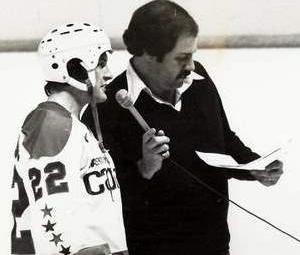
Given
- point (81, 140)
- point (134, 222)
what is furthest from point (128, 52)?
point (134, 222)

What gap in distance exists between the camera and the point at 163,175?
1.65 meters

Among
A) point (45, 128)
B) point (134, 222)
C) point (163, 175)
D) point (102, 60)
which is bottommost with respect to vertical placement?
point (134, 222)

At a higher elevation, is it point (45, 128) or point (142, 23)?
point (142, 23)

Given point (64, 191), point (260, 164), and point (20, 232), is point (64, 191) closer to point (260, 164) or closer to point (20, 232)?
point (20, 232)

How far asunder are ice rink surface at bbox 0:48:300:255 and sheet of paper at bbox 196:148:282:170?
0.07 feet

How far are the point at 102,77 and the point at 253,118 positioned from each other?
14.2 inches

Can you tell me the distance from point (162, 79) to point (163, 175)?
0.22 metres

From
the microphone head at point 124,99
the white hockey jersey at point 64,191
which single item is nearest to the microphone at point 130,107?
the microphone head at point 124,99

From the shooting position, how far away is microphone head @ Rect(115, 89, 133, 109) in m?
1.64

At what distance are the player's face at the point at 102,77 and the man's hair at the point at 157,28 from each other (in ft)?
0.21

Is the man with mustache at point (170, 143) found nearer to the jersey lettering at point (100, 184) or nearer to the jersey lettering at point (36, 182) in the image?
the jersey lettering at point (100, 184)

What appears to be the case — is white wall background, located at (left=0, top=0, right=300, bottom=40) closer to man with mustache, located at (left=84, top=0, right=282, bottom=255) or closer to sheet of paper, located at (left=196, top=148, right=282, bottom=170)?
man with mustache, located at (left=84, top=0, right=282, bottom=255)

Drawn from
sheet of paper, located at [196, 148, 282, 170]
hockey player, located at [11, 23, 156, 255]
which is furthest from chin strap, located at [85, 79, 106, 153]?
sheet of paper, located at [196, 148, 282, 170]

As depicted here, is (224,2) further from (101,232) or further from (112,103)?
(101,232)
